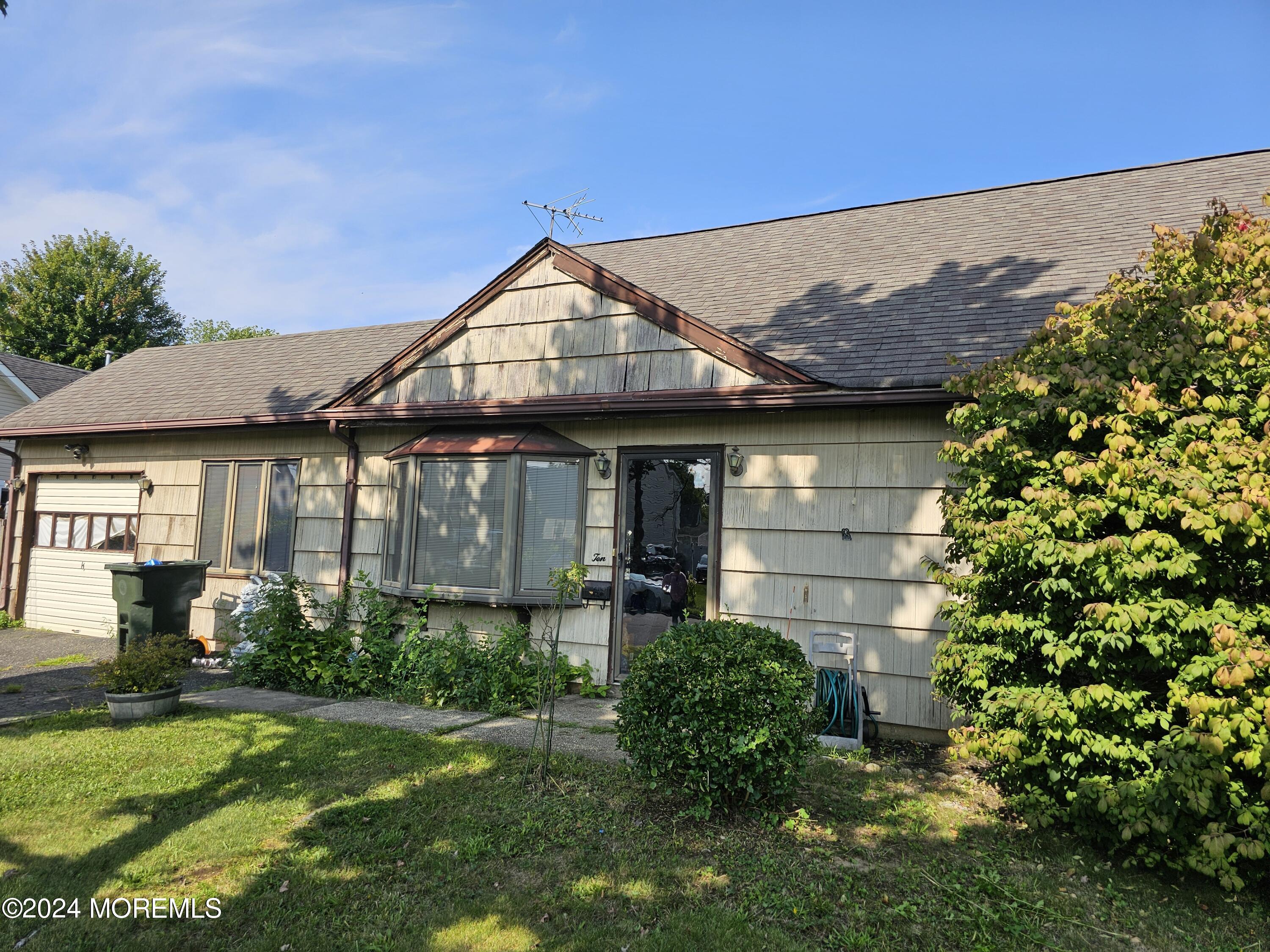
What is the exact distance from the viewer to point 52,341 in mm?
32906

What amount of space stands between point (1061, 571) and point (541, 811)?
306 centimetres

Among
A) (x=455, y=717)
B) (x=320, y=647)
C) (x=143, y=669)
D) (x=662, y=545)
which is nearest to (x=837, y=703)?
(x=662, y=545)

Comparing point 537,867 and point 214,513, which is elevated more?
point 214,513

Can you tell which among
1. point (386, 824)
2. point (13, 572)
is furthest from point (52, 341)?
point (386, 824)

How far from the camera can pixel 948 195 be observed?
10.2 metres

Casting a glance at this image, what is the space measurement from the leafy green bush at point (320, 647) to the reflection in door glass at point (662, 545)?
2502 millimetres

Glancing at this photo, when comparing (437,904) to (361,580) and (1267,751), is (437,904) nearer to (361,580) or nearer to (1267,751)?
(1267,751)

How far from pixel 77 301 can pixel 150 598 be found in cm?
3420

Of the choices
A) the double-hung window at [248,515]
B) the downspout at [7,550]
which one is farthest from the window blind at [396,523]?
the downspout at [7,550]

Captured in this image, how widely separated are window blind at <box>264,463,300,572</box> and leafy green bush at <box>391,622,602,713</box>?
2954 millimetres

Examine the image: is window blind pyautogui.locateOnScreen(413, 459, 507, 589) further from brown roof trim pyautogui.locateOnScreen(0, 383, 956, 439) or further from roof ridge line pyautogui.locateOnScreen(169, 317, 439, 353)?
roof ridge line pyautogui.locateOnScreen(169, 317, 439, 353)

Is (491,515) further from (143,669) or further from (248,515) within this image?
(248,515)

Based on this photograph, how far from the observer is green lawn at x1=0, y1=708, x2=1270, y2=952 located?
2.97 m

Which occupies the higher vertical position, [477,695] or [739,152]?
[739,152]
